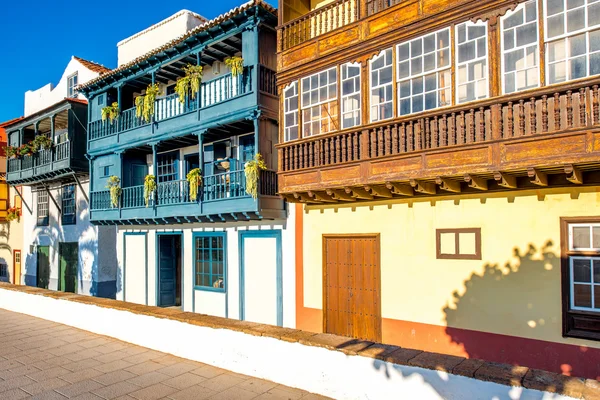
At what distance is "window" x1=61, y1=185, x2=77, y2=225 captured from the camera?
20.2 meters

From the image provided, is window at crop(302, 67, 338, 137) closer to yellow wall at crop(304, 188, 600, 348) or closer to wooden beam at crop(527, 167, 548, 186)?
yellow wall at crop(304, 188, 600, 348)

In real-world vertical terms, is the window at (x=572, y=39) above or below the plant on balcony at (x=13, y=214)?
above

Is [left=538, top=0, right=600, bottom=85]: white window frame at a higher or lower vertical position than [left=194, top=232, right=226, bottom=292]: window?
higher

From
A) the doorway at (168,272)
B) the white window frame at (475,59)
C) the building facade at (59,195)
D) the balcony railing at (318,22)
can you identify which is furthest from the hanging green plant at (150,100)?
the white window frame at (475,59)

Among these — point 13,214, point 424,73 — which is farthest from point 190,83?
point 13,214

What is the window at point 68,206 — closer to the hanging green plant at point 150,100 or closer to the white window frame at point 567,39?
the hanging green plant at point 150,100

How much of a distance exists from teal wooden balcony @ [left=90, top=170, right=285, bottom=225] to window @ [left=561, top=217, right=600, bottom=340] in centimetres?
689

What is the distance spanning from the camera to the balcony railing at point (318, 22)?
10320 millimetres

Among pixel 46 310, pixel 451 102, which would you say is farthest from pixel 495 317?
pixel 46 310

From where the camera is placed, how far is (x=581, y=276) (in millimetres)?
7676

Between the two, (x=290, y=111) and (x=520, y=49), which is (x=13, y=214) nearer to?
(x=290, y=111)

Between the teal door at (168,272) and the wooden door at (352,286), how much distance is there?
759cm

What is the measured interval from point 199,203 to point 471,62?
8.48 metres

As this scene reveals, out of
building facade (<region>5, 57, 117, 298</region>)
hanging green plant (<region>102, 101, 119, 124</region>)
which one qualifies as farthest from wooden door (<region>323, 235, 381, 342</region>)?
building facade (<region>5, 57, 117, 298</region>)
